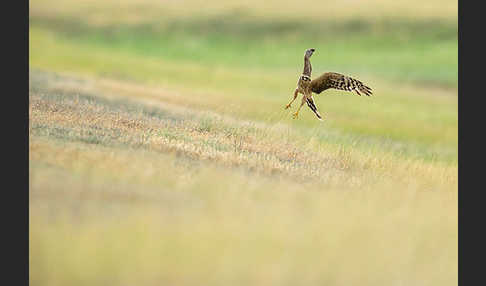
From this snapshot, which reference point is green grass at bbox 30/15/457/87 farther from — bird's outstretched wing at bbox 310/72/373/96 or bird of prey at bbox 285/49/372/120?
bird's outstretched wing at bbox 310/72/373/96

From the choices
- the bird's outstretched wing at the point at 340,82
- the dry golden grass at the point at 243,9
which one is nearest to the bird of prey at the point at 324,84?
the bird's outstretched wing at the point at 340,82

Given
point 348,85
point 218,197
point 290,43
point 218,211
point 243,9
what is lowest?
point 218,211

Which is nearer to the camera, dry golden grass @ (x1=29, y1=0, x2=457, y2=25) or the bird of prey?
the bird of prey

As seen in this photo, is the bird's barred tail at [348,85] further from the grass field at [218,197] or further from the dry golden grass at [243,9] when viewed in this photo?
the dry golden grass at [243,9]

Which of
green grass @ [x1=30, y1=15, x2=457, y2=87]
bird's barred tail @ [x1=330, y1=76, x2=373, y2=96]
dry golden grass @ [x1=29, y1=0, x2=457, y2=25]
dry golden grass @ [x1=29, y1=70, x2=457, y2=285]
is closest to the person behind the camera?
dry golden grass @ [x1=29, y1=70, x2=457, y2=285]

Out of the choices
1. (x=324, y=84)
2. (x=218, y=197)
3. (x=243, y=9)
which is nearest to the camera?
(x=218, y=197)

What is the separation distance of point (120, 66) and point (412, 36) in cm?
1543

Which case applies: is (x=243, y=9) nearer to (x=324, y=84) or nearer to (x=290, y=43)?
(x=290, y=43)

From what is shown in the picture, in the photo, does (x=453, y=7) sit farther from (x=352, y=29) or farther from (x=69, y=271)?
(x=69, y=271)

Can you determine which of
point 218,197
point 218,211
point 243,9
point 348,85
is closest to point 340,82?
point 348,85

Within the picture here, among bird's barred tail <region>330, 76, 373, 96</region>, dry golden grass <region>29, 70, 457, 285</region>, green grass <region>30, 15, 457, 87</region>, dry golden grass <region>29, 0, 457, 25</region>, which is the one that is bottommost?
dry golden grass <region>29, 70, 457, 285</region>

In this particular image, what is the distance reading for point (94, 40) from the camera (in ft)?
126

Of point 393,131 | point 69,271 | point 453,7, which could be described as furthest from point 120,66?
point 69,271

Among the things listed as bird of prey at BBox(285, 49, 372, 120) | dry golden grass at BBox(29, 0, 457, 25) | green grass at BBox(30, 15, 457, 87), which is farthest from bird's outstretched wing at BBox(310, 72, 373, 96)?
dry golden grass at BBox(29, 0, 457, 25)
